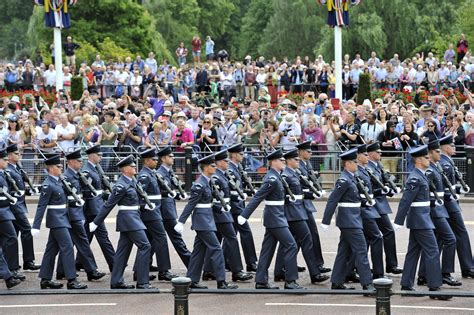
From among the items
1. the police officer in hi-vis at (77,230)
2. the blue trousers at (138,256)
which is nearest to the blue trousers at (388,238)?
the blue trousers at (138,256)

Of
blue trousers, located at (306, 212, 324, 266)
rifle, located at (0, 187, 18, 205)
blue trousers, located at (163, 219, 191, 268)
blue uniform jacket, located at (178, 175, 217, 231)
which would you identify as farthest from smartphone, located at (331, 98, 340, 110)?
rifle, located at (0, 187, 18, 205)

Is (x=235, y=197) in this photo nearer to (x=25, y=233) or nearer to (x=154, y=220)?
(x=154, y=220)

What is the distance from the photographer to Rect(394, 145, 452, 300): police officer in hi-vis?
15781 millimetres

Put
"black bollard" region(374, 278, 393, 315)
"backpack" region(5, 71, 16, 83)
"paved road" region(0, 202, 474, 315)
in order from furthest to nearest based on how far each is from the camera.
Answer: "backpack" region(5, 71, 16, 83)
"paved road" region(0, 202, 474, 315)
"black bollard" region(374, 278, 393, 315)

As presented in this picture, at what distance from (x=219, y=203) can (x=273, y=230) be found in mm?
816

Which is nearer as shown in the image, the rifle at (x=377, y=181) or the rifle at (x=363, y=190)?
the rifle at (x=363, y=190)

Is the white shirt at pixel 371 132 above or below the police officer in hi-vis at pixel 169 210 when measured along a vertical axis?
above

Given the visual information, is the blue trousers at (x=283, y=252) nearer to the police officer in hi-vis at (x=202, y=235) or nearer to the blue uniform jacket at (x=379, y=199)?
the police officer in hi-vis at (x=202, y=235)

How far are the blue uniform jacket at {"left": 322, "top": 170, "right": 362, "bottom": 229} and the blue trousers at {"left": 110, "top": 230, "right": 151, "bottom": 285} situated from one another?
231 cm

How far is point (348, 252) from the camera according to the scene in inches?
645

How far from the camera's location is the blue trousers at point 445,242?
643 inches

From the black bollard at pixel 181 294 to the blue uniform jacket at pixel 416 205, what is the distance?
464 centimetres

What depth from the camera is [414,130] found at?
23625 millimetres

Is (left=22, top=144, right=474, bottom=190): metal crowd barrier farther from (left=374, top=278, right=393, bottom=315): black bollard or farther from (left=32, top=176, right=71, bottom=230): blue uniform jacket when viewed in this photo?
(left=374, top=278, right=393, bottom=315): black bollard
